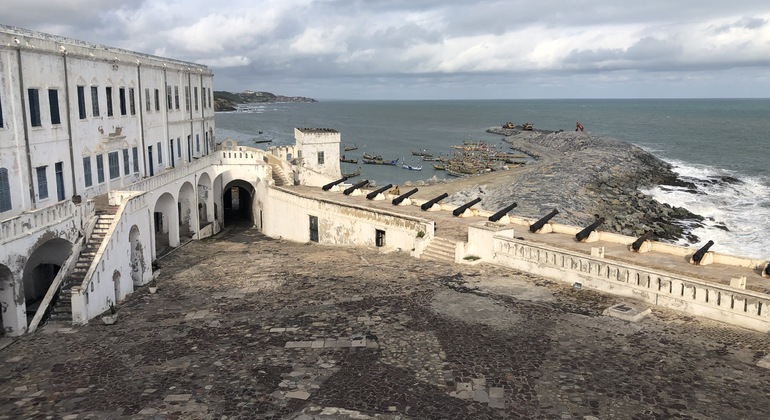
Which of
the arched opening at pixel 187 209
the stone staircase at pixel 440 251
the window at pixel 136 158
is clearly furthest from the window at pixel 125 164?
the stone staircase at pixel 440 251

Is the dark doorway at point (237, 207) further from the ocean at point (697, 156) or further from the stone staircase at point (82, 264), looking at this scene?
the ocean at point (697, 156)

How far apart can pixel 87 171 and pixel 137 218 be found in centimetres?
469

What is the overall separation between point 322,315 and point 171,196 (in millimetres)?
18363

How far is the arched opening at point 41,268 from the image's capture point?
2447 cm

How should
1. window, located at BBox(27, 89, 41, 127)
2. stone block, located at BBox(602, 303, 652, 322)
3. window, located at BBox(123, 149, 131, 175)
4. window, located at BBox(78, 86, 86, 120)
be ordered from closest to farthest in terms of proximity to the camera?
1. stone block, located at BBox(602, 303, 652, 322)
2. window, located at BBox(27, 89, 41, 127)
3. window, located at BBox(78, 86, 86, 120)
4. window, located at BBox(123, 149, 131, 175)

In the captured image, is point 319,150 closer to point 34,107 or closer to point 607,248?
point 34,107

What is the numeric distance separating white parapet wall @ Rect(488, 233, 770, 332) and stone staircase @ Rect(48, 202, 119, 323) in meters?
15.7

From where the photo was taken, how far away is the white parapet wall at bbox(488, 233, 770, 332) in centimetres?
1731

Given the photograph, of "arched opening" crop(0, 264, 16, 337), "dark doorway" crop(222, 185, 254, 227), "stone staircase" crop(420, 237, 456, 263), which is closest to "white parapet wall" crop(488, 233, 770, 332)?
"stone staircase" crop(420, 237, 456, 263)

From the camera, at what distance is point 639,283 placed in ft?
65.2

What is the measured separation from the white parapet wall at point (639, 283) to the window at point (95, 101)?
65.6 feet

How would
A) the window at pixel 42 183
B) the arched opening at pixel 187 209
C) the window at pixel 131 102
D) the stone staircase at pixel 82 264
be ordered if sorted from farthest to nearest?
1. the arched opening at pixel 187 209
2. the window at pixel 131 102
3. the window at pixel 42 183
4. the stone staircase at pixel 82 264

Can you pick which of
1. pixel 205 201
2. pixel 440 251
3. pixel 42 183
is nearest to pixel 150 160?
pixel 205 201

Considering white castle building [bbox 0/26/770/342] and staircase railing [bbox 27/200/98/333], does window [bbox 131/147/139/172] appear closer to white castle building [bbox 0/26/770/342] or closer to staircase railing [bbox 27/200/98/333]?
white castle building [bbox 0/26/770/342]
